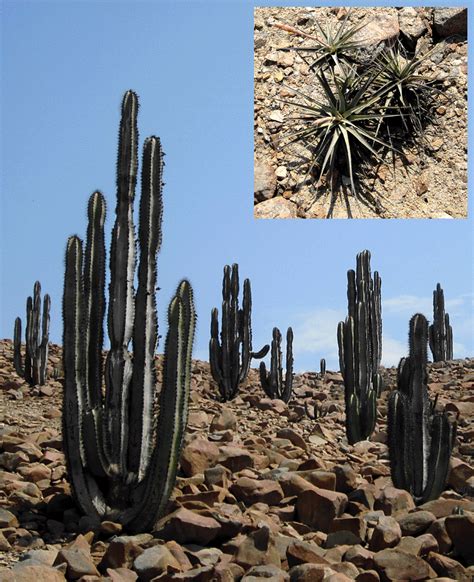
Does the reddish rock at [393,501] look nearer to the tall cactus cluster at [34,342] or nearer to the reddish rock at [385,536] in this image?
the reddish rock at [385,536]

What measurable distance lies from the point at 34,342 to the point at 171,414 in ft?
38.9

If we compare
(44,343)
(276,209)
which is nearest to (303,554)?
(276,209)

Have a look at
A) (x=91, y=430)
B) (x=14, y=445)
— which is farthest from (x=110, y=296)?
(x=14, y=445)

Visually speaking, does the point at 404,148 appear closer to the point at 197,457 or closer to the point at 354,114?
the point at 354,114

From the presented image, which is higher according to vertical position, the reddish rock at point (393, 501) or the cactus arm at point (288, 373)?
the cactus arm at point (288, 373)

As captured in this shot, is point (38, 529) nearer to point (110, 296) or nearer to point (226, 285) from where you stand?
point (110, 296)

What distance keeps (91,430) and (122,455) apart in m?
0.40

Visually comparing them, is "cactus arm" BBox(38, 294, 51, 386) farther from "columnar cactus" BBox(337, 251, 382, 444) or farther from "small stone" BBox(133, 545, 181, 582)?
"small stone" BBox(133, 545, 181, 582)

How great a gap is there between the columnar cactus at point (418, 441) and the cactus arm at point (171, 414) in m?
3.02

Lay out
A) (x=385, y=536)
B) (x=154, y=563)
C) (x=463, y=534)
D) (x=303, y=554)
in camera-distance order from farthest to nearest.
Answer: (x=463, y=534), (x=385, y=536), (x=303, y=554), (x=154, y=563)

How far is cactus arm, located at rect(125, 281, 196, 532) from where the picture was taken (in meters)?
7.74

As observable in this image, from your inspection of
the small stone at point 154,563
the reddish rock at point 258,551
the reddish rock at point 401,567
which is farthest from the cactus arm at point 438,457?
the small stone at point 154,563

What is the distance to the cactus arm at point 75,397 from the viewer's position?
811cm

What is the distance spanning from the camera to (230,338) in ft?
59.7
